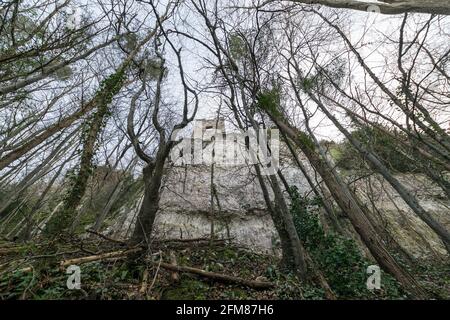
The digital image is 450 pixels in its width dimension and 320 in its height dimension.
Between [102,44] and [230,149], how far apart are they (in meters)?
11.1

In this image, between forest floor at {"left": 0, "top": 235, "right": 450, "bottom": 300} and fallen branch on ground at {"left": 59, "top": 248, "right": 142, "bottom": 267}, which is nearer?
forest floor at {"left": 0, "top": 235, "right": 450, "bottom": 300}

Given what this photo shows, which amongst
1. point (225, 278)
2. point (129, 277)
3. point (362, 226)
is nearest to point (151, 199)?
point (129, 277)

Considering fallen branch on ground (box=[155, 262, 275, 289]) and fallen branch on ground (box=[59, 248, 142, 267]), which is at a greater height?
fallen branch on ground (box=[59, 248, 142, 267])

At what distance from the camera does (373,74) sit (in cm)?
785

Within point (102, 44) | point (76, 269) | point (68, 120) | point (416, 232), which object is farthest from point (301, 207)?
point (416, 232)

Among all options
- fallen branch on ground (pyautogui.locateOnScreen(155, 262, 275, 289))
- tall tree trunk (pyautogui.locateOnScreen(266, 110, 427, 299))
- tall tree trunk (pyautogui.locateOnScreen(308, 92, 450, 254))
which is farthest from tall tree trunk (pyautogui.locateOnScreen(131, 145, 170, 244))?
tall tree trunk (pyautogui.locateOnScreen(308, 92, 450, 254))

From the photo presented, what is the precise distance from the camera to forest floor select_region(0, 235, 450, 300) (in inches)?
134

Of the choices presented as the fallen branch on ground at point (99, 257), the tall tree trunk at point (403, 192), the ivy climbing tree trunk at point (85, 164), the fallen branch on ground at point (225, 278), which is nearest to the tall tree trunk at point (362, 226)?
the tall tree trunk at point (403, 192)

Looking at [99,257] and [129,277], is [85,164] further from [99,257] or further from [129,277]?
[129,277]

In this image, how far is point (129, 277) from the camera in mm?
4031

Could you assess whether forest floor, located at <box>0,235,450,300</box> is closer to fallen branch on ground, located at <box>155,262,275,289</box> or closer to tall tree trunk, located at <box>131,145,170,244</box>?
fallen branch on ground, located at <box>155,262,275,289</box>

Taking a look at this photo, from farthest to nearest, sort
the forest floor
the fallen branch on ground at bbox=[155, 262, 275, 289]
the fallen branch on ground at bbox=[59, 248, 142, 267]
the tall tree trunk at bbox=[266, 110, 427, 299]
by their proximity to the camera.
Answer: the tall tree trunk at bbox=[266, 110, 427, 299], the fallen branch on ground at bbox=[155, 262, 275, 289], the fallen branch on ground at bbox=[59, 248, 142, 267], the forest floor
